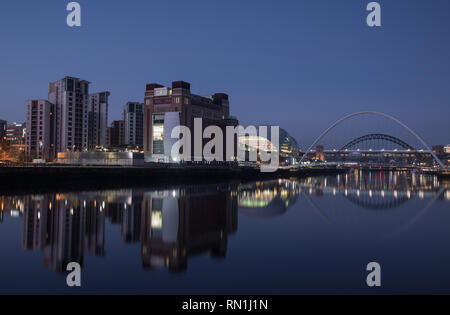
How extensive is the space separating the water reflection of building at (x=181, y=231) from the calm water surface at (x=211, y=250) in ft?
0.17

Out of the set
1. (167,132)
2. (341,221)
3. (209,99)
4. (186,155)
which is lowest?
(341,221)

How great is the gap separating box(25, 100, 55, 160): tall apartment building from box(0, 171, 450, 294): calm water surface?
71819 millimetres

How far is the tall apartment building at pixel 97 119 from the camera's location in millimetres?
104812

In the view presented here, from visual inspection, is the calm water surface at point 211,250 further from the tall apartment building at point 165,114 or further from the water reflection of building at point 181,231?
the tall apartment building at point 165,114

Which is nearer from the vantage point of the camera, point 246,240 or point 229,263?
point 229,263

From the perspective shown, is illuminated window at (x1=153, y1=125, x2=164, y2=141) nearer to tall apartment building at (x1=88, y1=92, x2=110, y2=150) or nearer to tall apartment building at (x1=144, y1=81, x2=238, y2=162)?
tall apartment building at (x1=144, y1=81, x2=238, y2=162)

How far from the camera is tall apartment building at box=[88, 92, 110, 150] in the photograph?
105 meters

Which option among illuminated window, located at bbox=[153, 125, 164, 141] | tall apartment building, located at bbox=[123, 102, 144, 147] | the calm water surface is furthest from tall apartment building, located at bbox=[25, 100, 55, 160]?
the calm water surface

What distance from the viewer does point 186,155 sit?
8725cm

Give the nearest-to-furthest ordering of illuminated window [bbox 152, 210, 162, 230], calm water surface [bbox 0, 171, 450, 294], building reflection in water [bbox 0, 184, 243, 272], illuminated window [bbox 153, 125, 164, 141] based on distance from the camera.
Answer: calm water surface [bbox 0, 171, 450, 294] → building reflection in water [bbox 0, 184, 243, 272] → illuminated window [bbox 152, 210, 162, 230] → illuminated window [bbox 153, 125, 164, 141]
